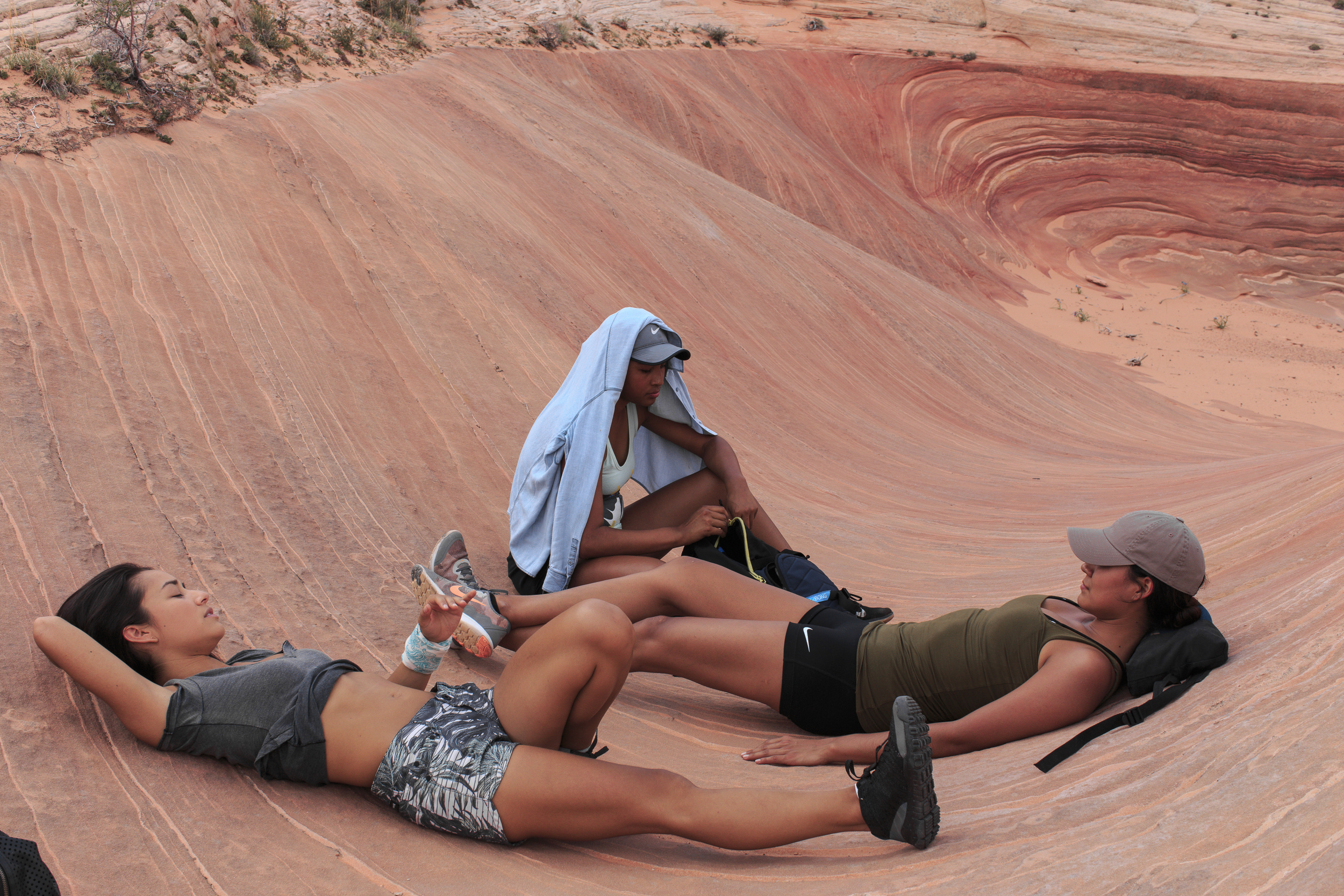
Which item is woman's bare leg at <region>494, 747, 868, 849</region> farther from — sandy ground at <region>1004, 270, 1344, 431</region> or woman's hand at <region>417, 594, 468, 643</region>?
sandy ground at <region>1004, 270, 1344, 431</region>

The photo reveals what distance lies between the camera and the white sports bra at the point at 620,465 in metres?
3.39

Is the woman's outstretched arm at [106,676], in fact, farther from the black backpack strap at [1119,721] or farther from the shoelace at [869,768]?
the black backpack strap at [1119,721]

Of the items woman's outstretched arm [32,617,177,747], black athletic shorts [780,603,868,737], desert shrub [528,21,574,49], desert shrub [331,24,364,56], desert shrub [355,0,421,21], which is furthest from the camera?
→ desert shrub [528,21,574,49]

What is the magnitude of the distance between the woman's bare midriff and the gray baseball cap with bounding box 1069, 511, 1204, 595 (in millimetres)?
1492

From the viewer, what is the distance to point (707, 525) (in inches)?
128

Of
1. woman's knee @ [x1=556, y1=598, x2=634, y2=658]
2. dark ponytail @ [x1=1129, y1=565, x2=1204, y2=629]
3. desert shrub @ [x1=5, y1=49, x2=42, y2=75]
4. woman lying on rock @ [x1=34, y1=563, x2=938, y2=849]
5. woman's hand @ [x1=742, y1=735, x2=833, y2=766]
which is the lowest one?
woman's hand @ [x1=742, y1=735, x2=833, y2=766]

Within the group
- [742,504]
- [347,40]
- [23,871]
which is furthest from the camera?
[347,40]

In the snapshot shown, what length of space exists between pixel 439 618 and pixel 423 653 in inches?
4.3

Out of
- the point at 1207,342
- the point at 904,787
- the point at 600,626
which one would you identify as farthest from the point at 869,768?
the point at 1207,342

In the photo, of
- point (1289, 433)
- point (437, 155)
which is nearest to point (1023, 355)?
point (1289, 433)


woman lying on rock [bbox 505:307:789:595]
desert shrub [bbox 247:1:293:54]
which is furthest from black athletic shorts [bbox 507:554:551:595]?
desert shrub [bbox 247:1:293:54]

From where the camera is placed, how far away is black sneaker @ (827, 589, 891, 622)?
3.00 metres

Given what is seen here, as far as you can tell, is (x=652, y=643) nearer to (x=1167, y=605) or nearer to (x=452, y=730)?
(x=452, y=730)

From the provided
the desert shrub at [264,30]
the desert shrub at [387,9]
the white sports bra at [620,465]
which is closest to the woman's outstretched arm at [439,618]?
the white sports bra at [620,465]
